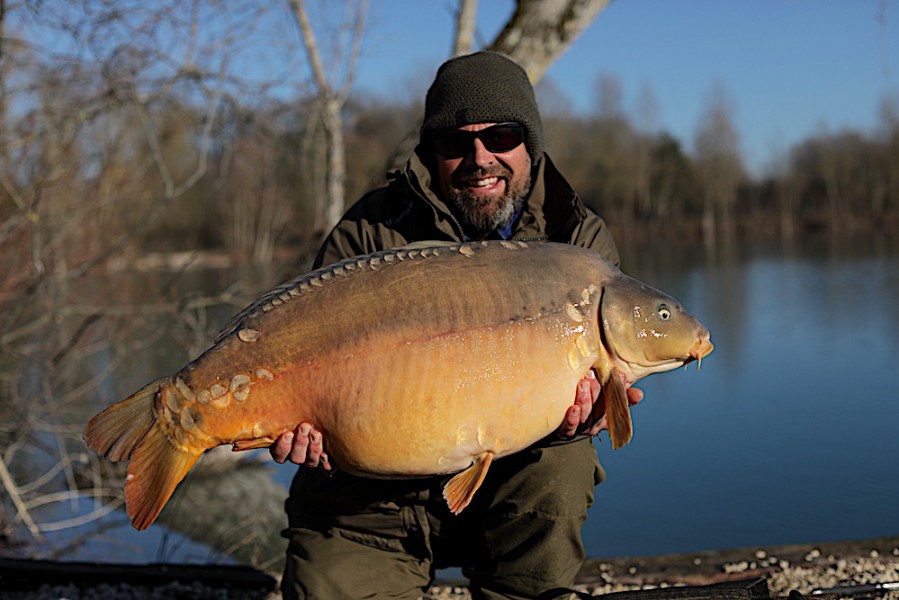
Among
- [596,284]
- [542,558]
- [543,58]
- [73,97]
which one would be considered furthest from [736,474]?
[73,97]

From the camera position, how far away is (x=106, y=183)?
535 centimetres

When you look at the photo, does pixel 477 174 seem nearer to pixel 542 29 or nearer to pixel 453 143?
pixel 453 143

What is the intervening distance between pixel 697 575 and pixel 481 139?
70.5 inches

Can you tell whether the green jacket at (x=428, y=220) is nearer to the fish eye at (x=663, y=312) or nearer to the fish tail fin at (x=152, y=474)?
the fish eye at (x=663, y=312)

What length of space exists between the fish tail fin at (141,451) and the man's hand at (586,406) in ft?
2.95

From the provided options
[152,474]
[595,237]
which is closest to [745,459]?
[595,237]

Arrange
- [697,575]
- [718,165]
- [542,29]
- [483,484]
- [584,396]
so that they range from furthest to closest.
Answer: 1. [718,165]
2. [542,29]
3. [697,575]
4. [483,484]
5. [584,396]

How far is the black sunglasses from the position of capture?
2593 millimetres

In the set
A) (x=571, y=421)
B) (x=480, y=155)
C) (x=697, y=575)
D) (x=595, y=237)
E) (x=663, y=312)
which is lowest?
(x=697, y=575)

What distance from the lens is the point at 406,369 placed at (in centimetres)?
192

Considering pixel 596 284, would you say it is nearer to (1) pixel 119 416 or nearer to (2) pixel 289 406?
(2) pixel 289 406

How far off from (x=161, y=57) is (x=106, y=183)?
3.19 ft

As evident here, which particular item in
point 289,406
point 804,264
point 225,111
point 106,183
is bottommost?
point 804,264

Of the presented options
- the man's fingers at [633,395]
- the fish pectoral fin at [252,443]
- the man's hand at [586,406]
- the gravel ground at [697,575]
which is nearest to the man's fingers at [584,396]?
the man's hand at [586,406]
